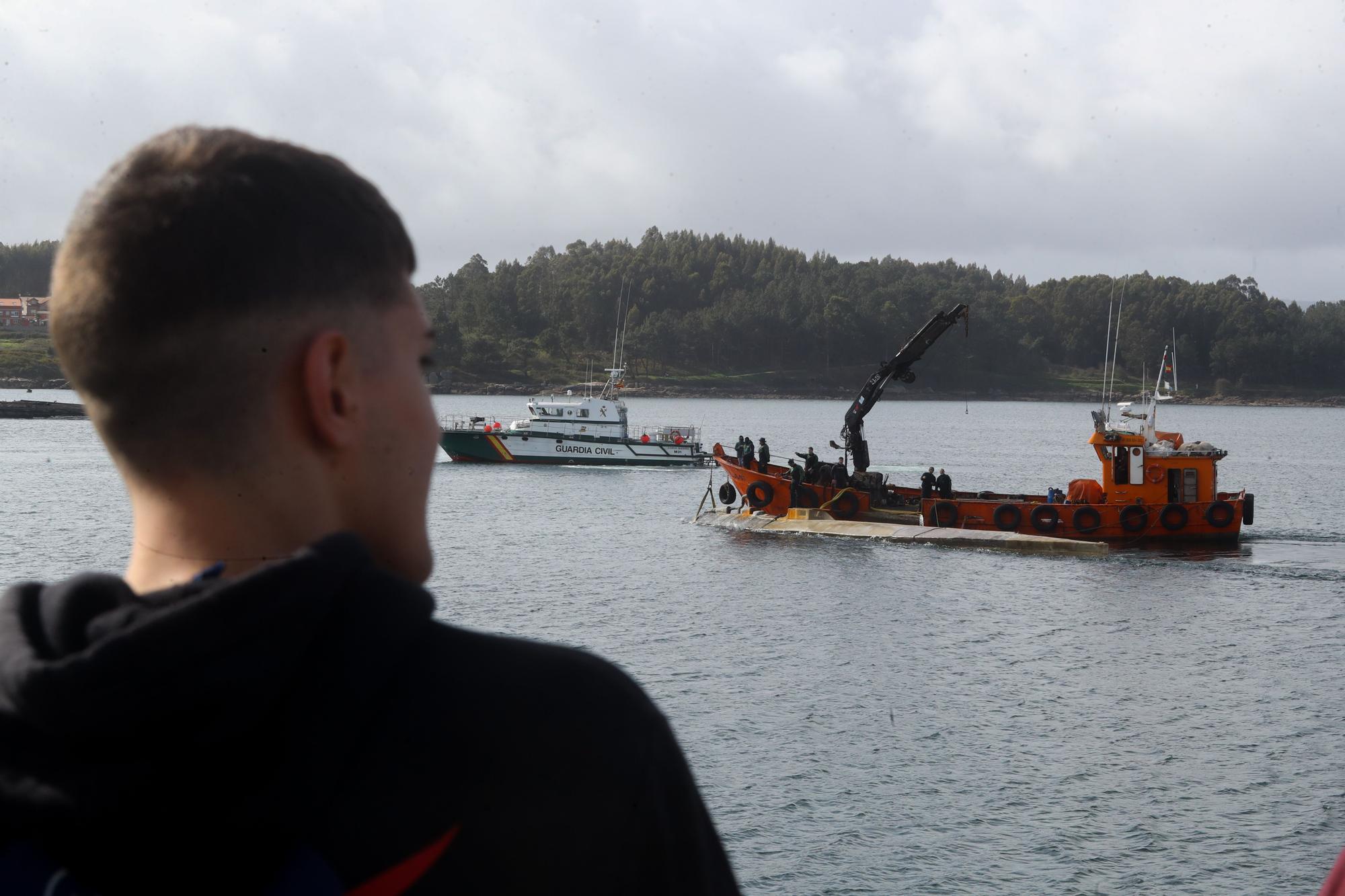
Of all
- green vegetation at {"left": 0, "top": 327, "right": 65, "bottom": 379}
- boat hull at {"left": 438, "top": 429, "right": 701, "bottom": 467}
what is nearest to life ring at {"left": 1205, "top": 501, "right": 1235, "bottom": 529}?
boat hull at {"left": 438, "top": 429, "right": 701, "bottom": 467}

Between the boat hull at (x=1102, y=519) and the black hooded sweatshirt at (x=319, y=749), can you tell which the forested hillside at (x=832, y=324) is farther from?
the black hooded sweatshirt at (x=319, y=749)

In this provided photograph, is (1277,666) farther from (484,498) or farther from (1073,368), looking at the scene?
(1073,368)

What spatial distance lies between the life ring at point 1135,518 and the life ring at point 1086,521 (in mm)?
641

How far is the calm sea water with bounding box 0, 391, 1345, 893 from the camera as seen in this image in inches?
538

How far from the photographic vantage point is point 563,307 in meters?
147

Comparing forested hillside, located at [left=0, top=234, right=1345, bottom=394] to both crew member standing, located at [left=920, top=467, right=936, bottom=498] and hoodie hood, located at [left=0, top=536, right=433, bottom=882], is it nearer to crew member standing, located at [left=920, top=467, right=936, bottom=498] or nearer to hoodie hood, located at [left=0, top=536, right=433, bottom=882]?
crew member standing, located at [left=920, top=467, right=936, bottom=498]

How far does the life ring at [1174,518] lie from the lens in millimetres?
35094

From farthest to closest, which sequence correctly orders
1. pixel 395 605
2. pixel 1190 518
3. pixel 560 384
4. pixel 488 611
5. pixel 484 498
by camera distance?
1. pixel 560 384
2. pixel 484 498
3. pixel 1190 518
4. pixel 488 611
5. pixel 395 605

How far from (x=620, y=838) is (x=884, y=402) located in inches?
7204

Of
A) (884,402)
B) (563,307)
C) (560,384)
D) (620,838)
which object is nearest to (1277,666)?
(620,838)

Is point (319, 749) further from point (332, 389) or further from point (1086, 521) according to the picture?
point (1086, 521)

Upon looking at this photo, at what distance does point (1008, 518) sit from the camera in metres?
36.7

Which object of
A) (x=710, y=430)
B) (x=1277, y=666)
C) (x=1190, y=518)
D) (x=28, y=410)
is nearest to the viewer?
(x=1277, y=666)

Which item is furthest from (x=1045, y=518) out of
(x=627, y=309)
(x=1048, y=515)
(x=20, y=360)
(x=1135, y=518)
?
(x=20, y=360)
